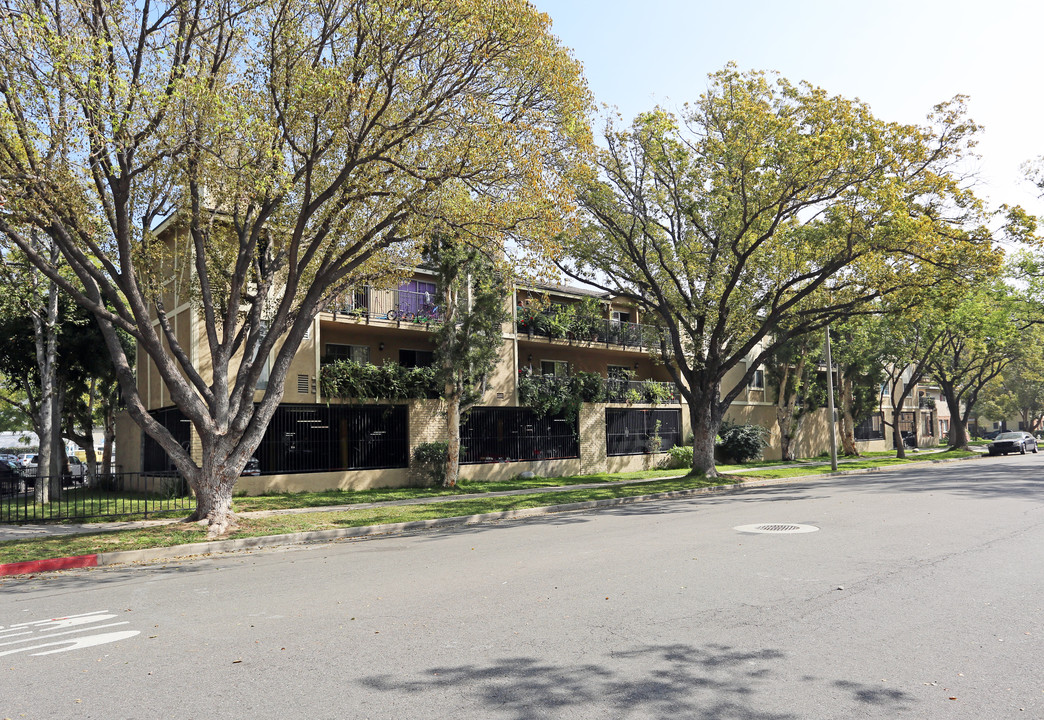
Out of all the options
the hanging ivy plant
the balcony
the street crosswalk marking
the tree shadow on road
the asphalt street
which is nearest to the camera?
the tree shadow on road

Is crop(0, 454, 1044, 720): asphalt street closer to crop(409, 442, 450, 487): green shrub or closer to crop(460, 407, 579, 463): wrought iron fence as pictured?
crop(409, 442, 450, 487): green shrub

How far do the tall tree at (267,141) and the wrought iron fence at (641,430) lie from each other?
1850 centimetres

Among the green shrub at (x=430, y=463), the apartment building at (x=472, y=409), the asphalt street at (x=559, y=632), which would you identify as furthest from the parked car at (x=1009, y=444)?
the asphalt street at (x=559, y=632)

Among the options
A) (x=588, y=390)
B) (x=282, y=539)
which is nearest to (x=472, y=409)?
(x=588, y=390)

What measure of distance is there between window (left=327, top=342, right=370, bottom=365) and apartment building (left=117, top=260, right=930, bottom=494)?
5 cm

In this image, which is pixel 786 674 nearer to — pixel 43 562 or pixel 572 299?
pixel 43 562

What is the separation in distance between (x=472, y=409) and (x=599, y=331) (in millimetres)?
8571

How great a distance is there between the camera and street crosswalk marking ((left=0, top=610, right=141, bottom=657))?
635cm

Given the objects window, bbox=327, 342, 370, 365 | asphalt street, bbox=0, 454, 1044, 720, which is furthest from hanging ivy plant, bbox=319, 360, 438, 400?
asphalt street, bbox=0, 454, 1044, 720

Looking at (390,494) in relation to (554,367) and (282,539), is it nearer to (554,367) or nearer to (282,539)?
(282,539)

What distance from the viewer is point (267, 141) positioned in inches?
533

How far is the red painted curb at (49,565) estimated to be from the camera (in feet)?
36.5

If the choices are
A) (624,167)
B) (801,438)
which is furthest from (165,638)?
(801,438)

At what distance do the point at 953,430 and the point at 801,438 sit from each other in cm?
1316
